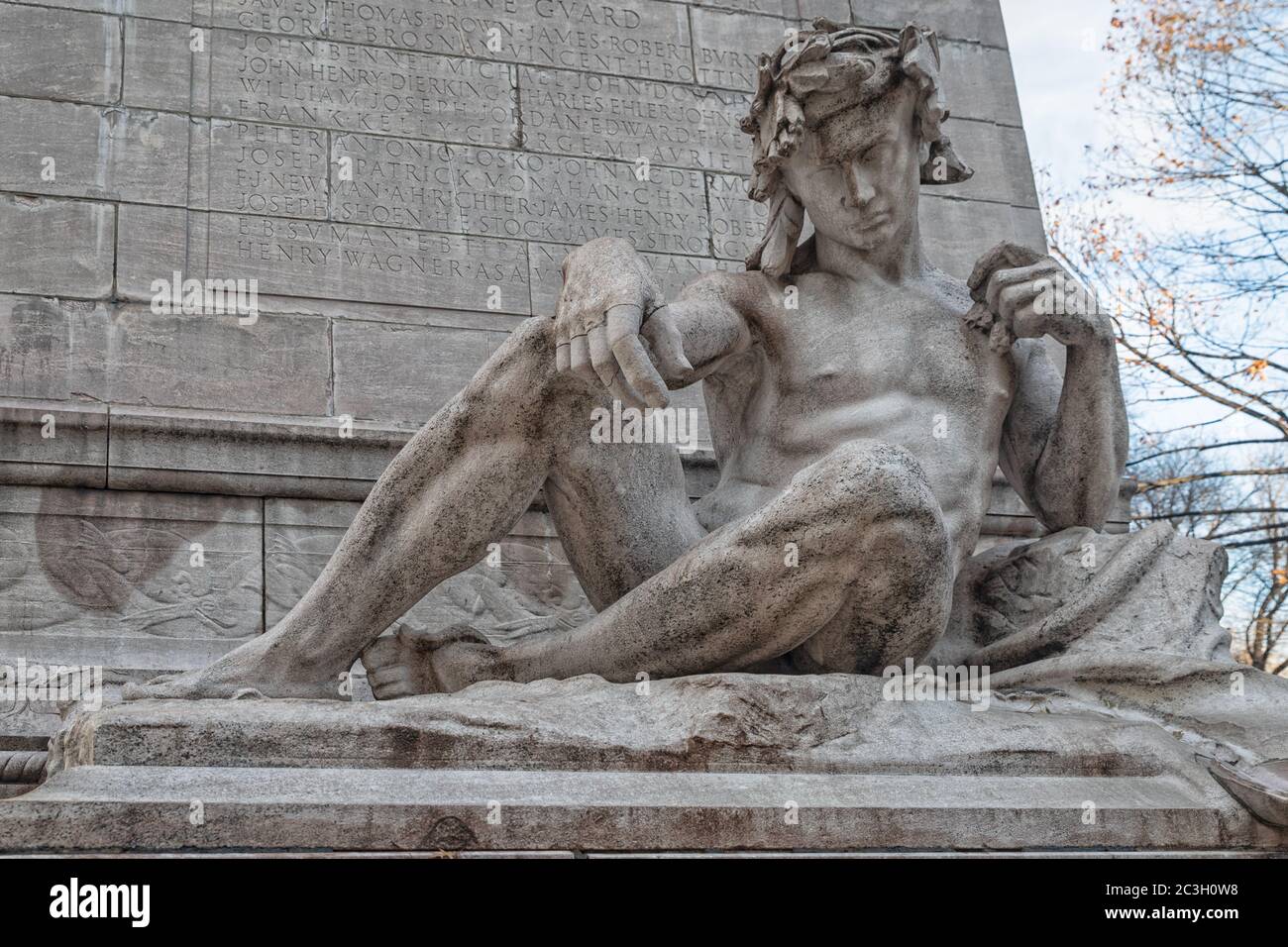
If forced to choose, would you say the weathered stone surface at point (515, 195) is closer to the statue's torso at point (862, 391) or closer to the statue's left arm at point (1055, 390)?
the statue's torso at point (862, 391)

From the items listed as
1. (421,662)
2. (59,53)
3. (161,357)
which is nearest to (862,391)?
(421,662)

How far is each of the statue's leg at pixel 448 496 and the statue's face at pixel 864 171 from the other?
1218 mm

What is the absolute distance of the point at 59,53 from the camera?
793 cm

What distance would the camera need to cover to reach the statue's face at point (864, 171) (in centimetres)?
560

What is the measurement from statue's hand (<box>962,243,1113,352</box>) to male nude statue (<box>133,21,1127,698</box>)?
0.01 metres

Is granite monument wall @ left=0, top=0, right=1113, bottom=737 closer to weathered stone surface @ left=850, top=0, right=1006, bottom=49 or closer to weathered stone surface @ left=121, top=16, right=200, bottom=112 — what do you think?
weathered stone surface @ left=121, top=16, right=200, bottom=112

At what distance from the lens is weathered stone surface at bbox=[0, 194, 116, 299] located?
295 inches

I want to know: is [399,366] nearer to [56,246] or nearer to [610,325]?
[56,246]

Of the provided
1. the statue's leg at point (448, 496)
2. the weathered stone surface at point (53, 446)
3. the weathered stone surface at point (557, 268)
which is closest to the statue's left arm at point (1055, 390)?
the statue's leg at point (448, 496)

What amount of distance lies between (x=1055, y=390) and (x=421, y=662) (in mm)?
2458

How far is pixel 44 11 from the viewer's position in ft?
26.2
